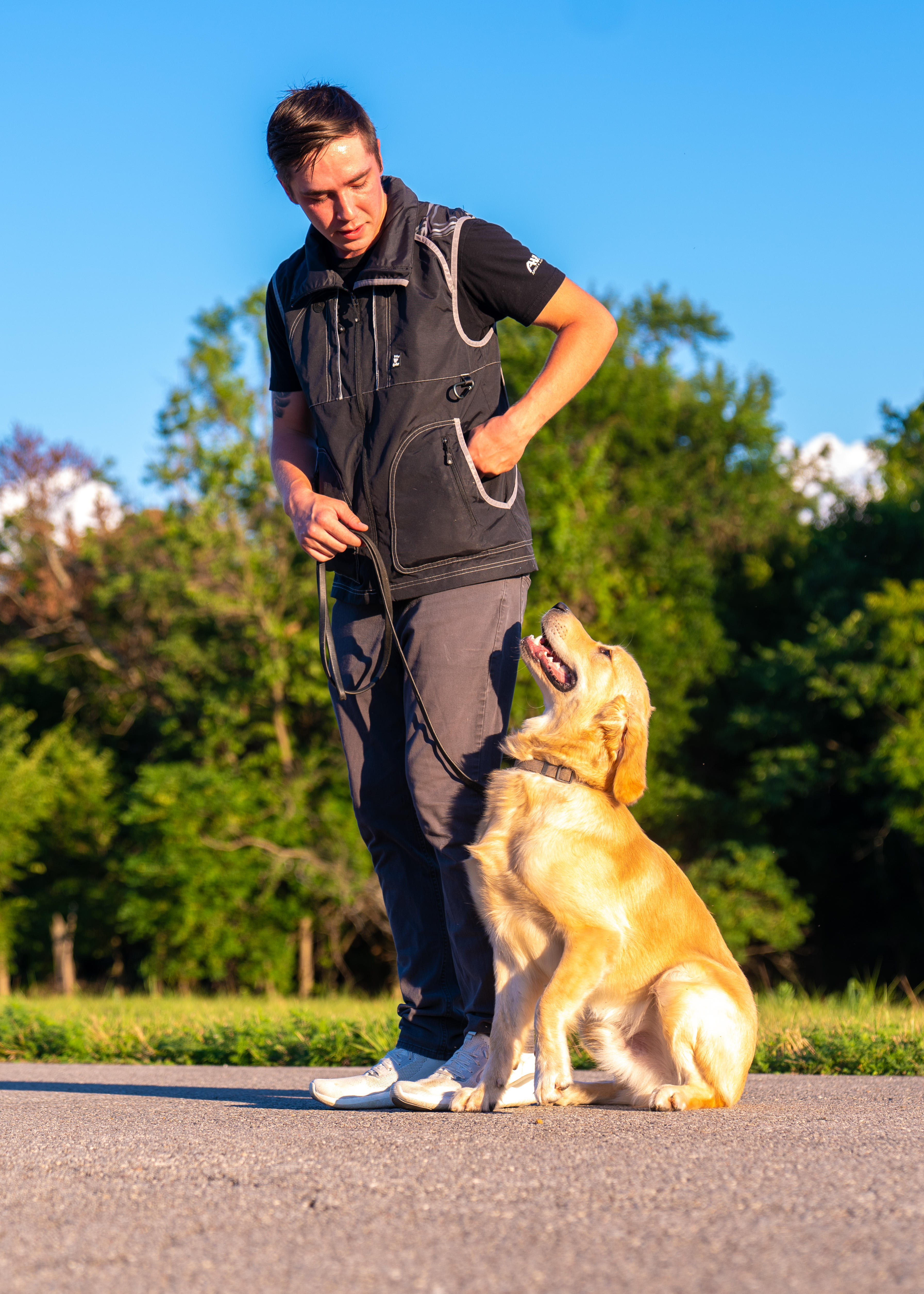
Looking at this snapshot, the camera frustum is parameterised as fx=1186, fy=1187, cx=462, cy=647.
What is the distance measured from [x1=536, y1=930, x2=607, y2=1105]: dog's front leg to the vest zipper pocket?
1310 mm

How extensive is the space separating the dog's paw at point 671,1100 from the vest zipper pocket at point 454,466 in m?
1.78

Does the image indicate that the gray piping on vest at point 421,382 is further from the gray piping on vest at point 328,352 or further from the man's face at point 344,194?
the man's face at point 344,194

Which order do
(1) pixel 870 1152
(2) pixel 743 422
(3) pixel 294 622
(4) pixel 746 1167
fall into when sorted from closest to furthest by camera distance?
1. (4) pixel 746 1167
2. (1) pixel 870 1152
3. (3) pixel 294 622
4. (2) pixel 743 422

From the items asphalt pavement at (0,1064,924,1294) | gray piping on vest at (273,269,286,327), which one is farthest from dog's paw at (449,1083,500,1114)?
gray piping on vest at (273,269,286,327)

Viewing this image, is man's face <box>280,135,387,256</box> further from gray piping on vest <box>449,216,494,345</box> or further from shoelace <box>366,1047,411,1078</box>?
shoelace <box>366,1047,411,1078</box>

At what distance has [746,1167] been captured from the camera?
229 centimetres

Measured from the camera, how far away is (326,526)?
11.6 ft

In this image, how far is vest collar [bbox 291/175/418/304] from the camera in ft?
11.5

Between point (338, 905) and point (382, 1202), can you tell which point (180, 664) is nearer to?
point (338, 905)

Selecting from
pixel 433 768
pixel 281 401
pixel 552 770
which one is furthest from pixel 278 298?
pixel 552 770

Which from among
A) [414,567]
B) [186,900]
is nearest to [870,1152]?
[414,567]

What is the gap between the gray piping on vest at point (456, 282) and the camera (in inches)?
139

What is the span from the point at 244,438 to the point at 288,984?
37.2 ft

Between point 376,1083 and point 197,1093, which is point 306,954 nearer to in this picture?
point 197,1093
